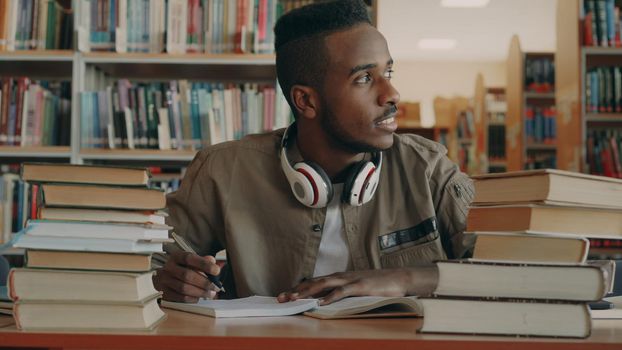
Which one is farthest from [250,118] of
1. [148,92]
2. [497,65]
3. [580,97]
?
[497,65]

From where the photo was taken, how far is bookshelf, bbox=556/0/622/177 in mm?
4070

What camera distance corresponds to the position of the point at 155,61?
2.92 meters

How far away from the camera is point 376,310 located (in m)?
1.05

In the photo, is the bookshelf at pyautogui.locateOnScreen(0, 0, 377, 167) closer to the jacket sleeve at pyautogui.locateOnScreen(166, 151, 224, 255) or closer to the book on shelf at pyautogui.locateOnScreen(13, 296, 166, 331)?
the jacket sleeve at pyautogui.locateOnScreen(166, 151, 224, 255)

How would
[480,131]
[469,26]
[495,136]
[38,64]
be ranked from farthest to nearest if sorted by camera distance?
[469,26]
[480,131]
[495,136]
[38,64]

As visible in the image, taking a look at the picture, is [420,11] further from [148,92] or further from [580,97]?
[148,92]

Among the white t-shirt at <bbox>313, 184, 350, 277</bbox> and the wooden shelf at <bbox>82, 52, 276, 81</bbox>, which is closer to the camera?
the white t-shirt at <bbox>313, 184, 350, 277</bbox>

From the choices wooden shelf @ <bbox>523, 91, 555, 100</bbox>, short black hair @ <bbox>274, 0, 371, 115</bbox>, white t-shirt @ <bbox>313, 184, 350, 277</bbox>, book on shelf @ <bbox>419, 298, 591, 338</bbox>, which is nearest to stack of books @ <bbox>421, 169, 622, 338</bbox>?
book on shelf @ <bbox>419, 298, 591, 338</bbox>

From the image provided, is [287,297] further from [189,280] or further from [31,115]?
[31,115]

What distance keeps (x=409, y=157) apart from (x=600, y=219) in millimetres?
750

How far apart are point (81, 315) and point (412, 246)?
2.70 ft

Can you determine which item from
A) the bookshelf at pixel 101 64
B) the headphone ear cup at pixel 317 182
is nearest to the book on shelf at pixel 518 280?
the headphone ear cup at pixel 317 182

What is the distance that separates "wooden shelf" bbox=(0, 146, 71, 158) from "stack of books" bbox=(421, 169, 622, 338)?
7.67 ft

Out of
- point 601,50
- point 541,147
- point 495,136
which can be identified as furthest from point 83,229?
point 495,136
